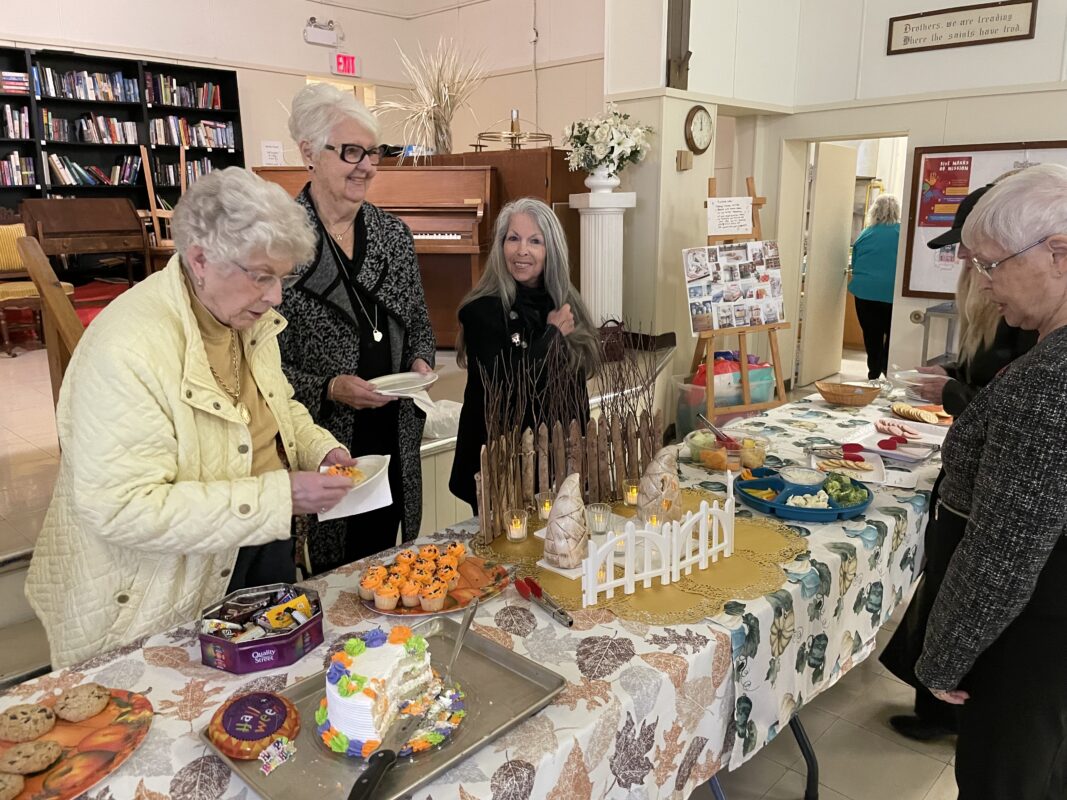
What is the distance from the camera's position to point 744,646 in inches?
54.4

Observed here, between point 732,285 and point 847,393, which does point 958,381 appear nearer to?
point 847,393

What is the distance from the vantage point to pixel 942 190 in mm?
4973

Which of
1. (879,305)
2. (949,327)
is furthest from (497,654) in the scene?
(879,305)

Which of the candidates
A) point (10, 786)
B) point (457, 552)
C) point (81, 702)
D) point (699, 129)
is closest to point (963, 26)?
point (699, 129)

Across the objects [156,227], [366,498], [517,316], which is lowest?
[366,498]

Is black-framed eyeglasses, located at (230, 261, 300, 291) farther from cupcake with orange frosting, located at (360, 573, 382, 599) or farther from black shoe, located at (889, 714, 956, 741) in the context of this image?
black shoe, located at (889, 714, 956, 741)

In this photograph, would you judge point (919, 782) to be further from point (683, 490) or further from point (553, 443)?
point (553, 443)

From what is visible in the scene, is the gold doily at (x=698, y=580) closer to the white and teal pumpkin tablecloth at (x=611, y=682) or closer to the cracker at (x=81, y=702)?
the white and teal pumpkin tablecloth at (x=611, y=682)

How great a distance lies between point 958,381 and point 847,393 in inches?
33.9

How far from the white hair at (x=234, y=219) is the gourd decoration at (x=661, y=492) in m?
0.91

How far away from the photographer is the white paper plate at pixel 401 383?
71.2 inches

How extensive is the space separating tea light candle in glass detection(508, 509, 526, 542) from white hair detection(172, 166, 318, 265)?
0.73m

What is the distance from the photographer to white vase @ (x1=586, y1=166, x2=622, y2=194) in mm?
4594

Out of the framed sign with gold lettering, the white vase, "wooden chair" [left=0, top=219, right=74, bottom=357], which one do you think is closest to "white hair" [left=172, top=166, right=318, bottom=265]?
the white vase
